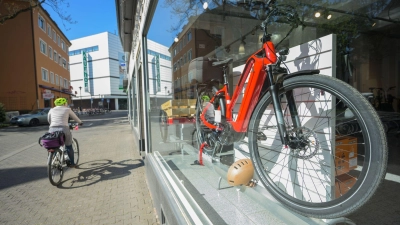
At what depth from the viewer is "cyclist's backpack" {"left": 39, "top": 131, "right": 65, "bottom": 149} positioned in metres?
4.41

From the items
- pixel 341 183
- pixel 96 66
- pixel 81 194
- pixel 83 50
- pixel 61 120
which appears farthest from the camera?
pixel 83 50

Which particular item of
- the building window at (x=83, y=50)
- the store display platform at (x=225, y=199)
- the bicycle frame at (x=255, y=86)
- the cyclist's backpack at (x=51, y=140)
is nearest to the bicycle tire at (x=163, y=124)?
the store display platform at (x=225, y=199)

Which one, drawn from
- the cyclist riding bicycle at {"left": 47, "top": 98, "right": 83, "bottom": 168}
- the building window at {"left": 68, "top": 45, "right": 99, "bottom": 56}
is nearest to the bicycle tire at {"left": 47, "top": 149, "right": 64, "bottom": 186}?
the cyclist riding bicycle at {"left": 47, "top": 98, "right": 83, "bottom": 168}

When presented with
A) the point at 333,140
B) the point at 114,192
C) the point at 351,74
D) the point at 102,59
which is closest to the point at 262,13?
the point at 351,74

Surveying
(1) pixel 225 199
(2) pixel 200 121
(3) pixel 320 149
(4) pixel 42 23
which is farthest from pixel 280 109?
(4) pixel 42 23

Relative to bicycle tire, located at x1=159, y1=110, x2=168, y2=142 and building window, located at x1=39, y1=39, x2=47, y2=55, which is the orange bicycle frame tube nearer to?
bicycle tire, located at x1=159, y1=110, x2=168, y2=142

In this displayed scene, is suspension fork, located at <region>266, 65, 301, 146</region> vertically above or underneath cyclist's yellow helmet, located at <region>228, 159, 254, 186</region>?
above

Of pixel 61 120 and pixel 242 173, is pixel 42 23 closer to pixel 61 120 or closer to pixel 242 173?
pixel 61 120

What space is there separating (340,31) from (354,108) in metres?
0.74

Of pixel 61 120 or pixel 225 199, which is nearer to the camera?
pixel 225 199

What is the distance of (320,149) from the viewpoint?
1.46 m

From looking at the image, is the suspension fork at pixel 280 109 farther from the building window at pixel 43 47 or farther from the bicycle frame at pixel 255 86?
the building window at pixel 43 47

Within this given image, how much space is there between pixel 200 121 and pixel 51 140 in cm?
293

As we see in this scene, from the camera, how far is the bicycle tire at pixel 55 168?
4297mm
